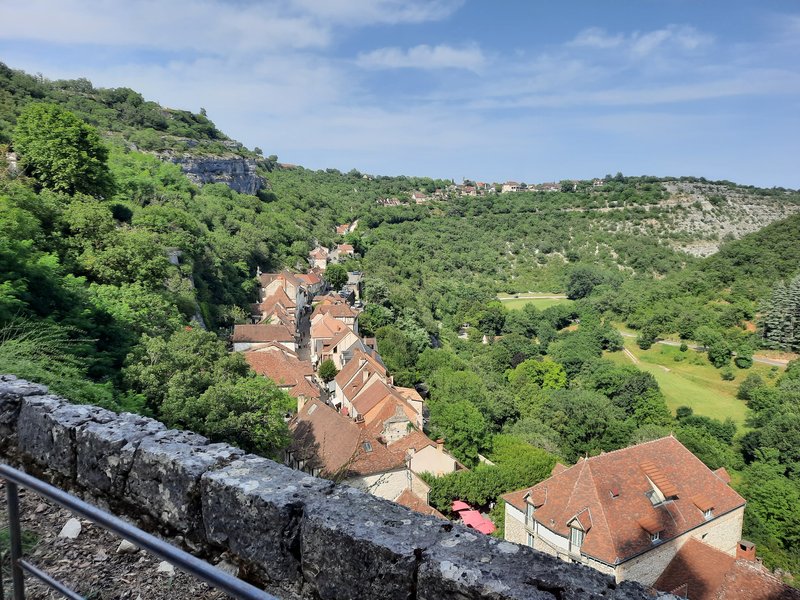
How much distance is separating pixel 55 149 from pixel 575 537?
91.7 feet

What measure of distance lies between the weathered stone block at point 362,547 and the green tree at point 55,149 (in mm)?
26944

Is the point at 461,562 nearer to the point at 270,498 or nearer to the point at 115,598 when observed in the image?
the point at 270,498

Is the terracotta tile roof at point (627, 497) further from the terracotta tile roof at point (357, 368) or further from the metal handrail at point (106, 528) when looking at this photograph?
the metal handrail at point (106, 528)

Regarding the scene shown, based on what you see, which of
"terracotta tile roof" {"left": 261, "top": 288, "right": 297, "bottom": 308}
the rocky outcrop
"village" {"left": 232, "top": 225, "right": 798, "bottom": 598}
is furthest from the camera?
the rocky outcrop

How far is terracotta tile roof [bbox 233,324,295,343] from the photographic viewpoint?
108 ft

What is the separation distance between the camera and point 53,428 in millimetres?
Answer: 3848

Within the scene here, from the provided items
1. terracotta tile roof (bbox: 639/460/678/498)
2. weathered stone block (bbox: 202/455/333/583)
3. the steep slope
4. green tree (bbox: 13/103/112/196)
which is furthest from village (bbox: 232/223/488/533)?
the steep slope

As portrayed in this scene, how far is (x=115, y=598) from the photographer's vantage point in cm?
289

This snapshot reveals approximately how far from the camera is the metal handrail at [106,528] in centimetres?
141

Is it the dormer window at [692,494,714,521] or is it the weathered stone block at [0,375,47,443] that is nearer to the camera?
the weathered stone block at [0,375,47,443]

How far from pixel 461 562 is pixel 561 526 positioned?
17485mm

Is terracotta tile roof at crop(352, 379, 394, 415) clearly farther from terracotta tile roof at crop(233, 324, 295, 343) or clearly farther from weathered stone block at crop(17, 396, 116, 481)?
weathered stone block at crop(17, 396, 116, 481)

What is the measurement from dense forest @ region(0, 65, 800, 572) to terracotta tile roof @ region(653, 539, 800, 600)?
8216 millimetres

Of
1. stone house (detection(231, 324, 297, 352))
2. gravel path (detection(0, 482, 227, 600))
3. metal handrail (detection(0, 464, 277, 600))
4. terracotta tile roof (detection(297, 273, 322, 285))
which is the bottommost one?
stone house (detection(231, 324, 297, 352))
